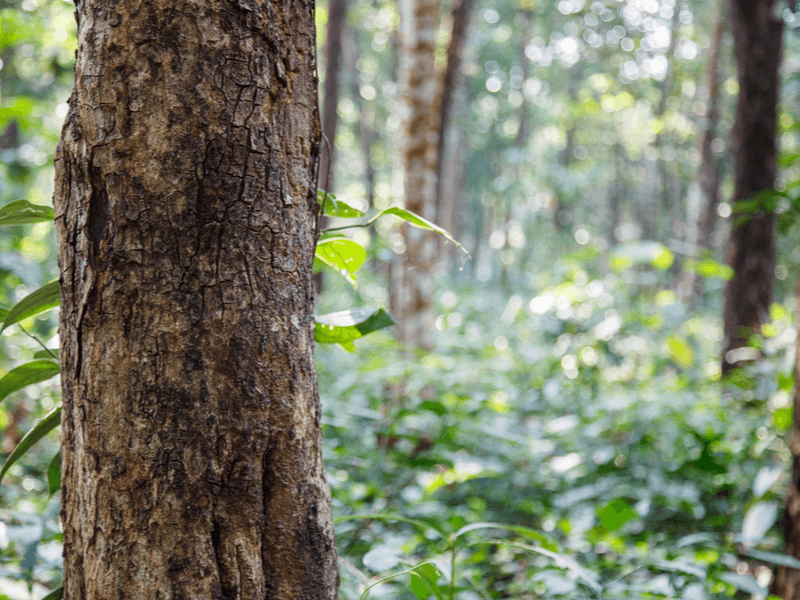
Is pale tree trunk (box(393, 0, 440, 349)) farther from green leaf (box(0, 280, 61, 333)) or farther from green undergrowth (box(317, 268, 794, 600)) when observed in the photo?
green leaf (box(0, 280, 61, 333))

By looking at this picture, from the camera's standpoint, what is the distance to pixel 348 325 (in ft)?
3.39

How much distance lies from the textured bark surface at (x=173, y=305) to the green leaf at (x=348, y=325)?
9.1 inches

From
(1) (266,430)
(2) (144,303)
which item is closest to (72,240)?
(2) (144,303)

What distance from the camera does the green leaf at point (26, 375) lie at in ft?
3.06

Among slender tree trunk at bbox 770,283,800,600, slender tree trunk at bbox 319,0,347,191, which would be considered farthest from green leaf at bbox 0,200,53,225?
slender tree trunk at bbox 319,0,347,191

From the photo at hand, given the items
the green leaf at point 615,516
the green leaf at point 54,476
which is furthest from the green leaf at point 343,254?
the green leaf at point 615,516

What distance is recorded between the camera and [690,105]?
62.0 feet

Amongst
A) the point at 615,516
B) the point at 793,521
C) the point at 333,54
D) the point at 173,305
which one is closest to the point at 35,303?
the point at 173,305

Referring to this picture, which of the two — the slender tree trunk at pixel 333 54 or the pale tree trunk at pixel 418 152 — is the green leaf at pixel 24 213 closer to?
the pale tree trunk at pixel 418 152

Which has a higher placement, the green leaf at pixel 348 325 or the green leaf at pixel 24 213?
the green leaf at pixel 24 213

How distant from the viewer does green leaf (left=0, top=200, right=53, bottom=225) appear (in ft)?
2.90

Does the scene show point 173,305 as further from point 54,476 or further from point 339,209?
point 54,476

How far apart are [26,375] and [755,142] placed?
5.08 metres

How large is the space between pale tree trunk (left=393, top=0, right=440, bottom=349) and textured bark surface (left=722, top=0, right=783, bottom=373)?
244cm
